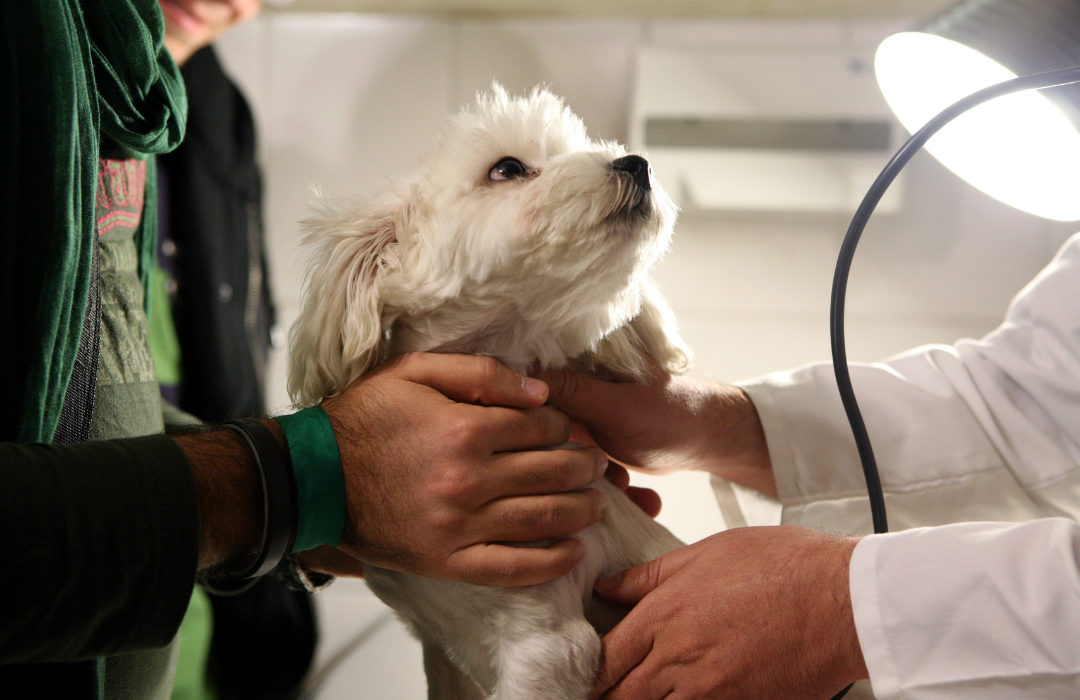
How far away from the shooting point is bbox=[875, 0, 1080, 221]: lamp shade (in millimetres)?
587

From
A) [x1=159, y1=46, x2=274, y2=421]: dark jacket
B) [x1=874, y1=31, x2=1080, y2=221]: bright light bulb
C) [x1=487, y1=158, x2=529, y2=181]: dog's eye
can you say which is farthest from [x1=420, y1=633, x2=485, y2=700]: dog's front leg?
[x1=159, y1=46, x2=274, y2=421]: dark jacket

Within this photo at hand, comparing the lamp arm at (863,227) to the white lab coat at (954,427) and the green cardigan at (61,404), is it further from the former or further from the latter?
the green cardigan at (61,404)

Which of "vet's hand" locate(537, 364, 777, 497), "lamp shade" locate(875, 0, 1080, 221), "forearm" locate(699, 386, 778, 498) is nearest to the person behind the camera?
"lamp shade" locate(875, 0, 1080, 221)

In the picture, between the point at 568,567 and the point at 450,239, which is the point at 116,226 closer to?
the point at 450,239

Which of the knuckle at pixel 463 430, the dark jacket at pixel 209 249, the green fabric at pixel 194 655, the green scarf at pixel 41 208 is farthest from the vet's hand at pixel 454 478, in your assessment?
the dark jacket at pixel 209 249

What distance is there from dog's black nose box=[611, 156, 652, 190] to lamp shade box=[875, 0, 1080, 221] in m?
0.31

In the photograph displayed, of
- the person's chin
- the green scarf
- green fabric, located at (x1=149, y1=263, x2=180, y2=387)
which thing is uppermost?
the person's chin

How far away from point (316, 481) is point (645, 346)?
398 millimetres

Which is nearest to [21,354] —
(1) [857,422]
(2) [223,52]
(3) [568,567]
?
(3) [568,567]

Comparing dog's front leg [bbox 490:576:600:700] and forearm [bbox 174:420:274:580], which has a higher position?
forearm [bbox 174:420:274:580]

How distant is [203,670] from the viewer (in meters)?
1.13

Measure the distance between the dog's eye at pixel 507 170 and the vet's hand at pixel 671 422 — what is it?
0.20 m

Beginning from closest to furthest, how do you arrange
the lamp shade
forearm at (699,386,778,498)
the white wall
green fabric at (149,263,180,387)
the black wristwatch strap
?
the black wristwatch strap < the lamp shade < forearm at (699,386,778,498) < green fabric at (149,263,180,387) < the white wall

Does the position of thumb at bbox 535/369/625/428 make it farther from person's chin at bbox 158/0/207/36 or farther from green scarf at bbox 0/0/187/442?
person's chin at bbox 158/0/207/36
